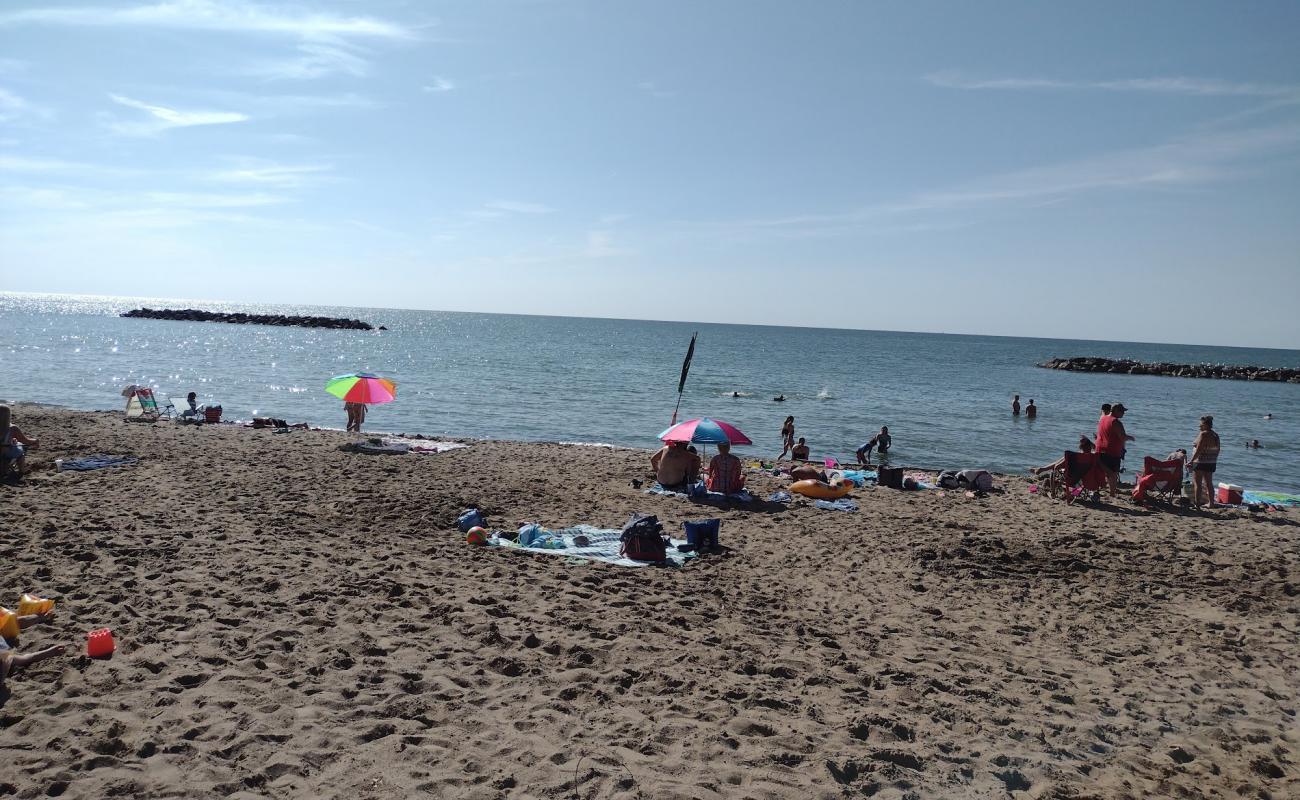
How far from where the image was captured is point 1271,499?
1355 cm

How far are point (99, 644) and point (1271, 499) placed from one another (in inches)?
681

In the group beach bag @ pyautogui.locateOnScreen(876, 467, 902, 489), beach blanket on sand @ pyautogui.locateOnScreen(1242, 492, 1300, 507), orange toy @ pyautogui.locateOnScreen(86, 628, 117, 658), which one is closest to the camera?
orange toy @ pyautogui.locateOnScreen(86, 628, 117, 658)

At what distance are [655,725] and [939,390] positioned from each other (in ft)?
138

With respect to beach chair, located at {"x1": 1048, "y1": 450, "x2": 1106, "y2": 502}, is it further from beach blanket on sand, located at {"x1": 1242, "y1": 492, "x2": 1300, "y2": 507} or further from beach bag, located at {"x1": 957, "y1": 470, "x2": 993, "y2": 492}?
beach blanket on sand, located at {"x1": 1242, "y1": 492, "x2": 1300, "y2": 507}

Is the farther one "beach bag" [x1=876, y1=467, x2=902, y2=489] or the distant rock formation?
the distant rock formation

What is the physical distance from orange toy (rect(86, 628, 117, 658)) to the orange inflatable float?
942 centimetres

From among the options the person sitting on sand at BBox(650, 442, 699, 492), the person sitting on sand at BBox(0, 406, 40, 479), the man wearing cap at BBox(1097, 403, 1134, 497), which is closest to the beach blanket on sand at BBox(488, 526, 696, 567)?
the person sitting on sand at BBox(650, 442, 699, 492)

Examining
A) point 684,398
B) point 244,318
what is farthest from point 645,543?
point 244,318

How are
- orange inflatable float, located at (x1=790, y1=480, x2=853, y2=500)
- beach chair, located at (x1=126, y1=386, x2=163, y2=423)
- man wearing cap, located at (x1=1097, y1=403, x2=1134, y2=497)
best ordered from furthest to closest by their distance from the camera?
beach chair, located at (x1=126, y1=386, x2=163, y2=423), man wearing cap, located at (x1=1097, y1=403, x2=1134, y2=497), orange inflatable float, located at (x1=790, y1=480, x2=853, y2=500)

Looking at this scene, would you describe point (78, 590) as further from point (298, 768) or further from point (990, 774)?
point (990, 774)

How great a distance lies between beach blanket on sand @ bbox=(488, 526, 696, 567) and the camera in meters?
8.14

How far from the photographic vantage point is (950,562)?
341 inches

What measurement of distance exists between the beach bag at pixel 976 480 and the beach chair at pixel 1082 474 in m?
1.20

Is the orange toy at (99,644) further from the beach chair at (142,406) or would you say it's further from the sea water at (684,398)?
the sea water at (684,398)
